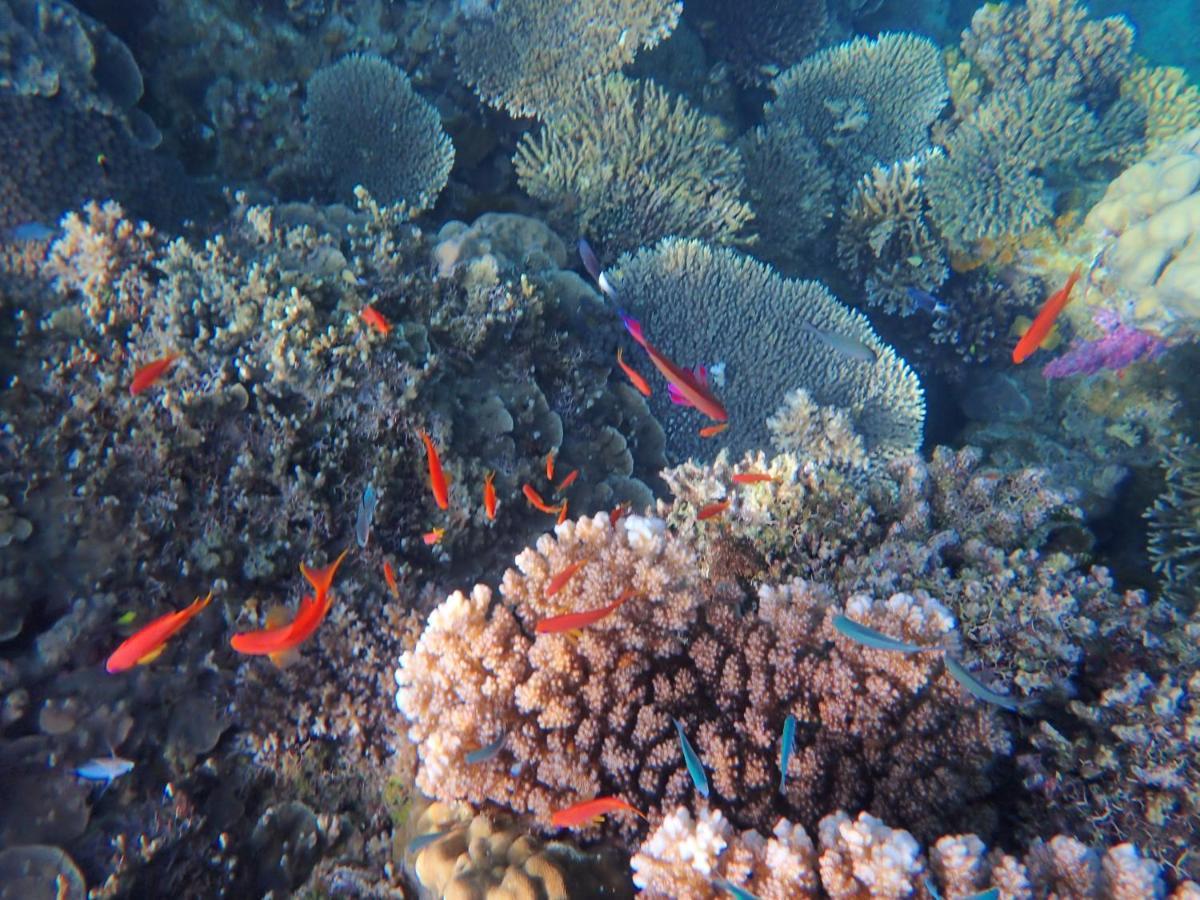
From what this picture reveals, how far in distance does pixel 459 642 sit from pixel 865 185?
674 centimetres

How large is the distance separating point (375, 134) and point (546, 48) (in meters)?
1.86

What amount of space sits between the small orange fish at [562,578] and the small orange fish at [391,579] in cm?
86

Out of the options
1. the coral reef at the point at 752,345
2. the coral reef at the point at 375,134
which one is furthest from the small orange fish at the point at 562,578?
the coral reef at the point at 375,134

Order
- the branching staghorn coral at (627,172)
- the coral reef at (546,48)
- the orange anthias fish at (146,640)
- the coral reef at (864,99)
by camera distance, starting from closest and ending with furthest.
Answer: the orange anthias fish at (146,640) < the branching staghorn coral at (627,172) < the coral reef at (546,48) < the coral reef at (864,99)

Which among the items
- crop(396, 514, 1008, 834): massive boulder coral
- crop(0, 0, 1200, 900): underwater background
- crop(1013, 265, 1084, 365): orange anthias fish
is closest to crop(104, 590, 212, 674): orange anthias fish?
crop(0, 0, 1200, 900): underwater background

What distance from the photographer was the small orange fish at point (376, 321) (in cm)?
357

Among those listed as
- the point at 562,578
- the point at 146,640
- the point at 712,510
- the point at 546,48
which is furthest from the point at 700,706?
the point at 546,48

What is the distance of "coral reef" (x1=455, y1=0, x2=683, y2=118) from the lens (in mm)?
6250

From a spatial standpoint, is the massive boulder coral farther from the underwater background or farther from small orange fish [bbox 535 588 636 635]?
small orange fish [bbox 535 588 636 635]

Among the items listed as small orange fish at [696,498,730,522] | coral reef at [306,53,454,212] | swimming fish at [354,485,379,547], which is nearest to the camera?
swimming fish at [354,485,379,547]

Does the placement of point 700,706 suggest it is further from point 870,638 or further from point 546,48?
point 546,48

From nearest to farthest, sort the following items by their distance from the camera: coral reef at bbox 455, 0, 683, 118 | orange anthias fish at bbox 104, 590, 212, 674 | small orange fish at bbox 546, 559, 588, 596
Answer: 1. orange anthias fish at bbox 104, 590, 212, 674
2. small orange fish at bbox 546, 559, 588, 596
3. coral reef at bbox 455, 0, 683, 118

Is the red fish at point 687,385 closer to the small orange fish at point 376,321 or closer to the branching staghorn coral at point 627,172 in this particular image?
the small orange fish at point 376,321

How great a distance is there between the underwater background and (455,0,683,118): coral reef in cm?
3
